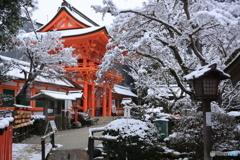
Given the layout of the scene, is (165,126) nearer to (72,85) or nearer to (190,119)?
(190,119)

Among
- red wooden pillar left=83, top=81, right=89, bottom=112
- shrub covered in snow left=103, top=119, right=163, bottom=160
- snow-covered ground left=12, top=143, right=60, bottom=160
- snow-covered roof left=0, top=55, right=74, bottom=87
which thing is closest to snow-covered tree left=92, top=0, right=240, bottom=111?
shrub covered in snow left=103, top=119, right=163, bottom=160

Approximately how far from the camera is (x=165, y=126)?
8914 millimetres

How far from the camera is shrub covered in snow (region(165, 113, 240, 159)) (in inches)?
247

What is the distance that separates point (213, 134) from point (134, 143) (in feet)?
6.66

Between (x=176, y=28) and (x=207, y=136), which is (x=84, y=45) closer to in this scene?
(x=176, y=28)

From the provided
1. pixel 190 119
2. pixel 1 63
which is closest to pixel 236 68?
pixel 190 119

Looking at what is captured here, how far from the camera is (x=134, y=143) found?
6520 mm

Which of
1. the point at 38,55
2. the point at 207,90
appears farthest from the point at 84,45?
the point at 207,90

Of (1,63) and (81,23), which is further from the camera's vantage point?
(81,23)

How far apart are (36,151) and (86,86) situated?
1504 centimetres

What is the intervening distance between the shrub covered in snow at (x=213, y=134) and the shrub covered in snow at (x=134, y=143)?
802mm

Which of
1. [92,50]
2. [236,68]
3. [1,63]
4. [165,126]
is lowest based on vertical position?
[165,126]

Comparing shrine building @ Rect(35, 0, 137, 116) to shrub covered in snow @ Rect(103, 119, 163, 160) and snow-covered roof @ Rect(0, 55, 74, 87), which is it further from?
shrub covered in snow @ Rect(103, 119, 163, 160)

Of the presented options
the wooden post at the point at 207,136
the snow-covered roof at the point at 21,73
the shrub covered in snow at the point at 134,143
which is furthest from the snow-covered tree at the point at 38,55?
the wooden post at the point at 207,136
